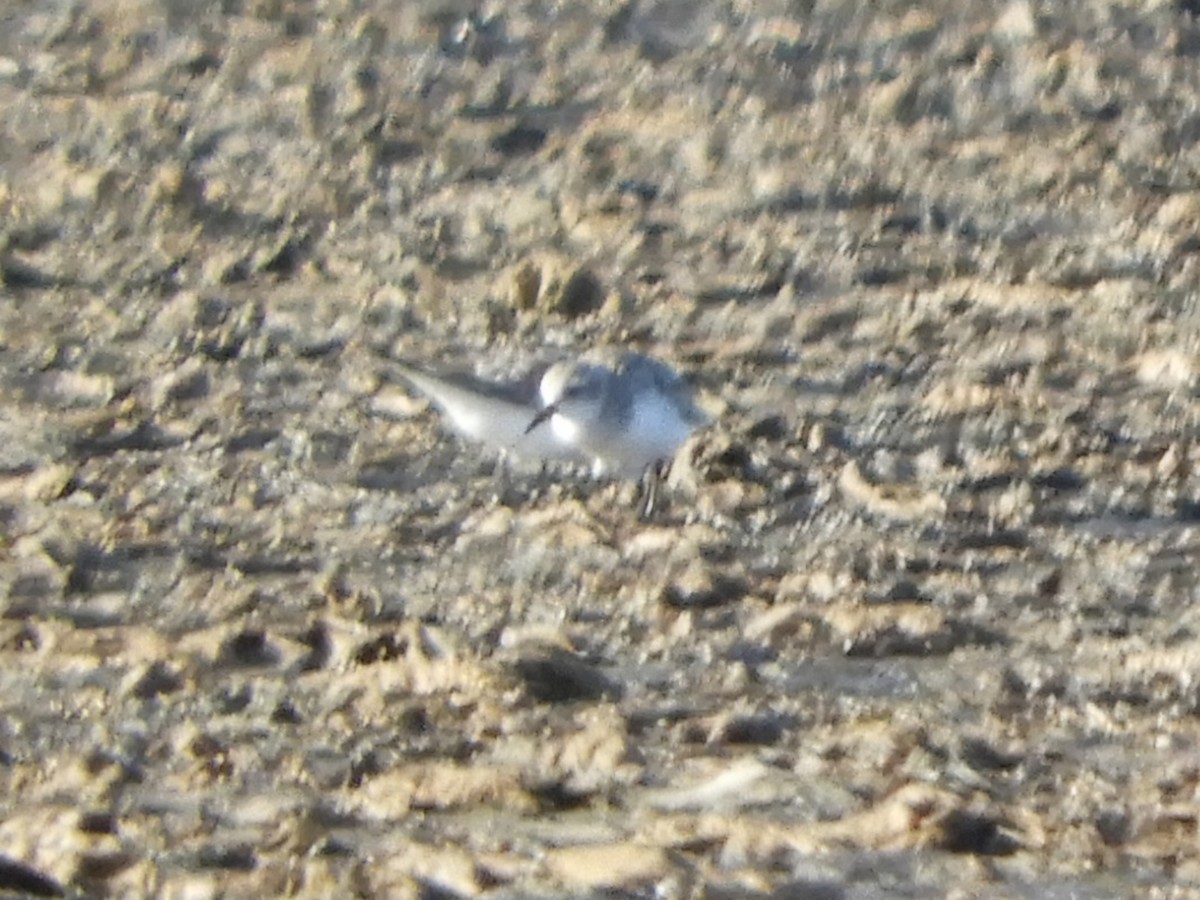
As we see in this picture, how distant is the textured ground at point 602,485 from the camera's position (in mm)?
1224

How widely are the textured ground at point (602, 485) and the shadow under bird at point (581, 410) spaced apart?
0.10ft

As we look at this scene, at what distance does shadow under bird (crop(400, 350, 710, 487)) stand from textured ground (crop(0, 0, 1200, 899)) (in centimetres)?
3

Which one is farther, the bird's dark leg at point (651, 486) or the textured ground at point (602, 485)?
the bird's dark leg at point (651, 486)

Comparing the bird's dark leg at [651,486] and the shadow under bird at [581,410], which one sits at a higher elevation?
the shadow under bird at [581,410]

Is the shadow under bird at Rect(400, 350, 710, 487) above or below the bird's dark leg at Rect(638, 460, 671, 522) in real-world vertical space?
above

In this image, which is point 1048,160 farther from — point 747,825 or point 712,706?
point 747,825

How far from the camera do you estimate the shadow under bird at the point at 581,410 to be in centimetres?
149

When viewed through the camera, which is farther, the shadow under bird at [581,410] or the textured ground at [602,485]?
the shadow under bird at [581,410]

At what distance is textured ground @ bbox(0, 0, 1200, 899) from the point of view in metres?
1.22

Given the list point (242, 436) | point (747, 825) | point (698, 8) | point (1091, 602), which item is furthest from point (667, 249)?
point (747, 825)

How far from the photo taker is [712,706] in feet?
4.32

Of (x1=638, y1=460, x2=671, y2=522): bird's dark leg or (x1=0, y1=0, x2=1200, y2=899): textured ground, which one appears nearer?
(x1=0, y1=0, x2=1200, y2=899): textured ground

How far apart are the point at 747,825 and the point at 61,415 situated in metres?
0.87

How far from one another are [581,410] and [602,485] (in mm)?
102
